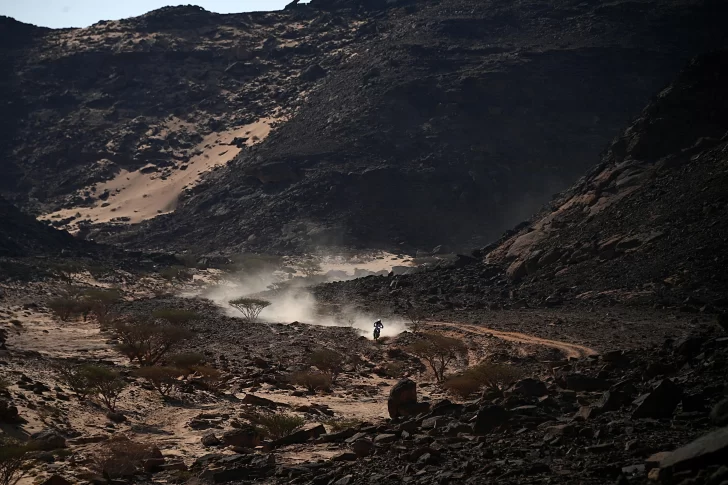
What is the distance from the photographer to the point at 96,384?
2372cm

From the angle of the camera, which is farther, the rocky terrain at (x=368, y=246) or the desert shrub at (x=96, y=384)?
the desert shrub at (x=96, y=384)

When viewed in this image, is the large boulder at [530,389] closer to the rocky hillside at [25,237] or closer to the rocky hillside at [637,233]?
the rocky hillside at [637,233]

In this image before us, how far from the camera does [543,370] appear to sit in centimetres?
2630

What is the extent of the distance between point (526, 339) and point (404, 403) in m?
15.8

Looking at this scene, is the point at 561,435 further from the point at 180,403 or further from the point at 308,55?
the point at 308,55

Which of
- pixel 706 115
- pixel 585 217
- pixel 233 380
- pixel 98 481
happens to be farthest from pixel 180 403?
pixel 706 115

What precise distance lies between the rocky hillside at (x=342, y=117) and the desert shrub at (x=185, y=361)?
58.3 meters

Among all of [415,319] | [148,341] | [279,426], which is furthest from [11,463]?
[415,319]

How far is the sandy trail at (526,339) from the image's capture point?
100 feet

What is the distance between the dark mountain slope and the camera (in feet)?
318

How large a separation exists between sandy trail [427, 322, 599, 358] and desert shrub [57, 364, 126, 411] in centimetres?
1435

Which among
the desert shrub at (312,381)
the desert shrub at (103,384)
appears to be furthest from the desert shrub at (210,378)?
the desert shrub at (103,384)

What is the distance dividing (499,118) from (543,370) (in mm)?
83399

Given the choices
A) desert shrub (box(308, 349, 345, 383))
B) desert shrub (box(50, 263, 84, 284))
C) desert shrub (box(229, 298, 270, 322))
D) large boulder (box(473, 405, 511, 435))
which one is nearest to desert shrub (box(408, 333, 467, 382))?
desert shrub (box(308, 349, 345, 383))
